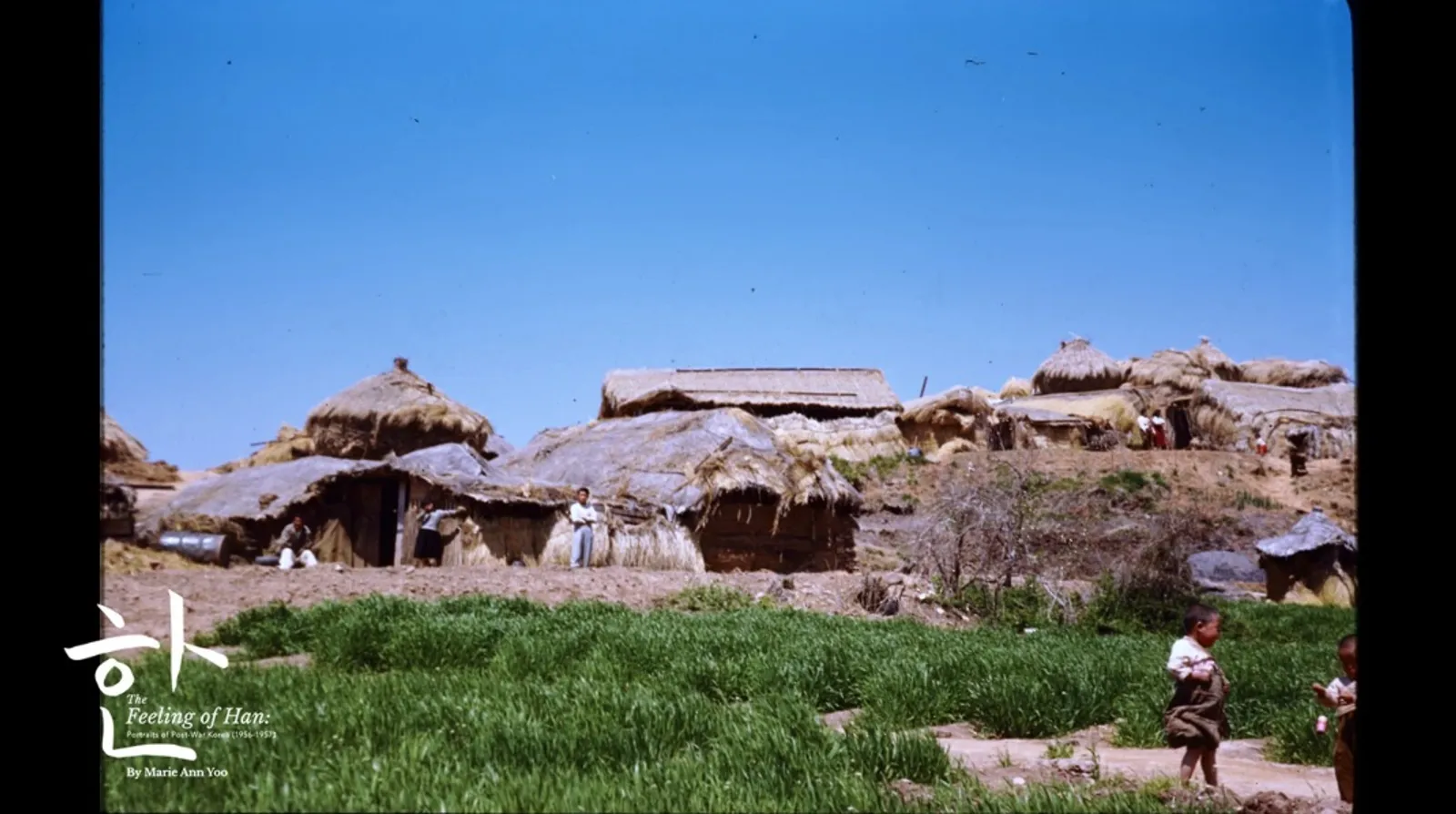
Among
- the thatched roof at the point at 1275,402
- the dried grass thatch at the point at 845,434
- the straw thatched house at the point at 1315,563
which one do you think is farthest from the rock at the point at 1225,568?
the thatched roof at the point at 1275,402

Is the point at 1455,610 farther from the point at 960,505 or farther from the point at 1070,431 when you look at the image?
the point at 1070,431

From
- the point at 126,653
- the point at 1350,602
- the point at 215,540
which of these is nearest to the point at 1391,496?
the point at 126,653

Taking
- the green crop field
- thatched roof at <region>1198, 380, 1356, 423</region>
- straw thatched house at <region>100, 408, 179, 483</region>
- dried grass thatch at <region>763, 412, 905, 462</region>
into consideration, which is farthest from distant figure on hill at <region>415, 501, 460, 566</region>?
thatched roof at <region>1198, 380, 1356, 423</region>

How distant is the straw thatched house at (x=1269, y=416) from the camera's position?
36.7 metres

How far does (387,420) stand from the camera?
2777 cm

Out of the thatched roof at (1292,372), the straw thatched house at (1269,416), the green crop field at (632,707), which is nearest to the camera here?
the green crop field at (632,707)

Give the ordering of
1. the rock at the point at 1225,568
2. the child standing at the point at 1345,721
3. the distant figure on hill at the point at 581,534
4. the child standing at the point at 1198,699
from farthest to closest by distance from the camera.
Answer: the rock at the point at 1225,568 → the distant figure on hill at the point at 581,534 → the child standing at the point at 1198,699 → the child standing at the point at 1345,721

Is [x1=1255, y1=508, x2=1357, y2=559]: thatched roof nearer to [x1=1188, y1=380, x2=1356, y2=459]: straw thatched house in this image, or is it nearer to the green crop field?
the green crop field

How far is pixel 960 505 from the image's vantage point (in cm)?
1630

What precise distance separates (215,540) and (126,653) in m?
9.80

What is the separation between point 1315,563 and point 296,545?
1669 cm

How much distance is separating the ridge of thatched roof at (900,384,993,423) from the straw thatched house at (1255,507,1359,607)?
62.2ft

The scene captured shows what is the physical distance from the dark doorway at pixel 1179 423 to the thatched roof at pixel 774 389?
1143 centimetres

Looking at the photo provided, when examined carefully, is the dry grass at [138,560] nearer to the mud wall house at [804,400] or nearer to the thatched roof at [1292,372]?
the mud wall house at [804,400]
